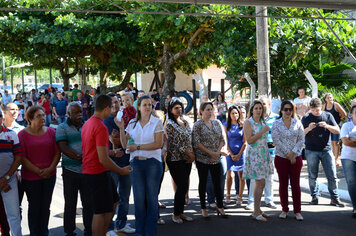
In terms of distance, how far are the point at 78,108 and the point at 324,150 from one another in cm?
422

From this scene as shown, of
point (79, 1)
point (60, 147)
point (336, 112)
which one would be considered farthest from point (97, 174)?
point (79, 1)

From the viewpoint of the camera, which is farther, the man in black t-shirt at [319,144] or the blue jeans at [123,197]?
the man in black t-shirt at [319,144]

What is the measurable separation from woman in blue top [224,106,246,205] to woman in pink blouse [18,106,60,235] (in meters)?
3.34

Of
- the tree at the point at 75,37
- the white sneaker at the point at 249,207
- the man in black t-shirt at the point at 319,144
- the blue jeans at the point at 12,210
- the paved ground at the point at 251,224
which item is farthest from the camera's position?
the tree at the point at 75,37

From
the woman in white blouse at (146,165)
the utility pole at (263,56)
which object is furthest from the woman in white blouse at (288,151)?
the utility pole at (263,56)

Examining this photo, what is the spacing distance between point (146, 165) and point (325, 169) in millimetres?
3528

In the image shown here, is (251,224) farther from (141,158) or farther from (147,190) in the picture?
(141,158)

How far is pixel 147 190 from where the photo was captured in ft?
20.4

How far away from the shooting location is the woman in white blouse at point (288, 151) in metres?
7.27

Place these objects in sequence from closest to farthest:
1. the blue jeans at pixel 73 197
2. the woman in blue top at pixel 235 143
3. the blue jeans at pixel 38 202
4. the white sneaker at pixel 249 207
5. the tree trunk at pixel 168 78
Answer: the blue jeans at pixel 38 202
the blue jeans at pixel 73 197
the white sneaker at pixel 249 207
the woman in blue top at pixel 235 143
the tree trunk at pixel 168 78

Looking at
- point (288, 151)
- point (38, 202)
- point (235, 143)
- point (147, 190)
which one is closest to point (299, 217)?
point (288, 151)

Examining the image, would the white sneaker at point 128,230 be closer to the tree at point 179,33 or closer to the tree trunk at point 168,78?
the tree at point 179,33

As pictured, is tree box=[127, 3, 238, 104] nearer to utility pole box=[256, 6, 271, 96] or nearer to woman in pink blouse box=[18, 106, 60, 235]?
utility pole box=[256, 6, 271, 96]

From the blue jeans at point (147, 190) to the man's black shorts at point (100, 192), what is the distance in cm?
71
